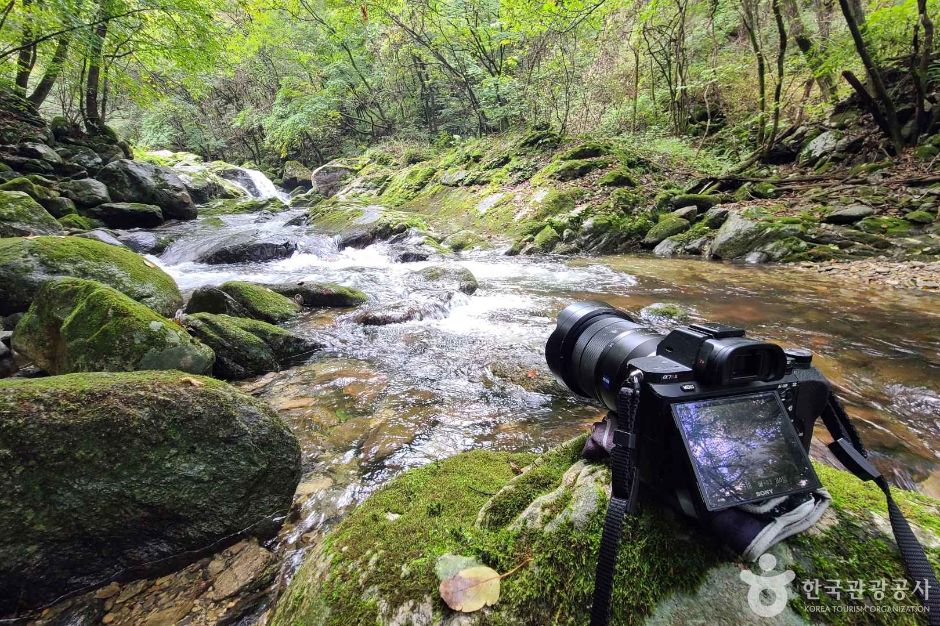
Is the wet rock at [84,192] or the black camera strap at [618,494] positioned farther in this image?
the wet rock at [84,192]

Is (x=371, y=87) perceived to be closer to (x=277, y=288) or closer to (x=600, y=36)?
(x=600, y=36)

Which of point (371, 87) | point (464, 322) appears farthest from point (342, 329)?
point (371, 87)

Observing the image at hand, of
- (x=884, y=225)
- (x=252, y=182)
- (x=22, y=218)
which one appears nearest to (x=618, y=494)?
(x=884, y=225)

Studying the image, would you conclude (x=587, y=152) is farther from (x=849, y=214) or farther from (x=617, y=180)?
(x=849, y=214)

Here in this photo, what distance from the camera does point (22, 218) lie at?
22.9 feet

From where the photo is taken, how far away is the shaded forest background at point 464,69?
8.08 m

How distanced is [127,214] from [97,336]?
11.5 metres

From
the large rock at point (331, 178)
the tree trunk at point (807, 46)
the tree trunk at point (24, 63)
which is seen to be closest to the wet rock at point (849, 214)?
the tree trunk at point (807, 46)

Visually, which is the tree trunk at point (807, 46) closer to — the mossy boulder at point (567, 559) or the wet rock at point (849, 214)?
the wet rock at point (849, 214)

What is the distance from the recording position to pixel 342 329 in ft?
17.1

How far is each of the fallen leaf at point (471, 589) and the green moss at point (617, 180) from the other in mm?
11521

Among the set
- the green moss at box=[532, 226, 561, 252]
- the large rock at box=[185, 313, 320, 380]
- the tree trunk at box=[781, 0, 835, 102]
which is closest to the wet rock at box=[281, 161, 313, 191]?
the green moss at box=[532, 226, 561, 252]

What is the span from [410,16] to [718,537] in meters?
17.4

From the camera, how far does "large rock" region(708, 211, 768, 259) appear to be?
7887mm
